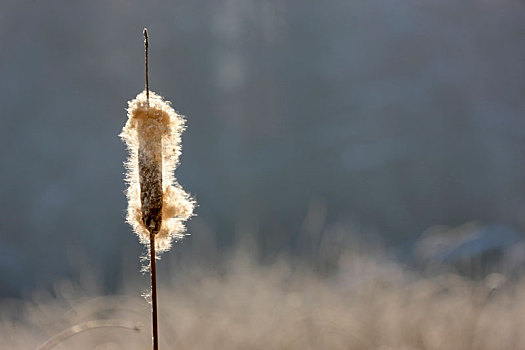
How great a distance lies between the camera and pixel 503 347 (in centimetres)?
66

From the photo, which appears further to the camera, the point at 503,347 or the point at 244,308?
the point at 244,308

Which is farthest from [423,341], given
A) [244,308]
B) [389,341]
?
[244,308]

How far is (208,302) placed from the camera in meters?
0.90

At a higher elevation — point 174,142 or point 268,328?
point 174,142

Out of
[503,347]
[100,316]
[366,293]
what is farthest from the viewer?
[366,293]

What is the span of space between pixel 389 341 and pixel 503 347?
0.16 metres

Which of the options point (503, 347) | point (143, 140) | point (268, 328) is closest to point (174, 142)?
point (143, 140)

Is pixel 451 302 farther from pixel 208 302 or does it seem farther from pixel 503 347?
pixel 208 302

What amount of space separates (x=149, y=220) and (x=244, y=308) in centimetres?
45

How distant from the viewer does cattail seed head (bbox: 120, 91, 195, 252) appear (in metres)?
0.45

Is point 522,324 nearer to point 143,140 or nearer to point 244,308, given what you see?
point 244,308

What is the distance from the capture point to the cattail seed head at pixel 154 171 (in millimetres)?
448

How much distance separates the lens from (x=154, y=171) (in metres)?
0.45

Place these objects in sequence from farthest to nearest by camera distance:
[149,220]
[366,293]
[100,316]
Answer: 1. [366,293]
2. [100,316]
3. [149,220]
